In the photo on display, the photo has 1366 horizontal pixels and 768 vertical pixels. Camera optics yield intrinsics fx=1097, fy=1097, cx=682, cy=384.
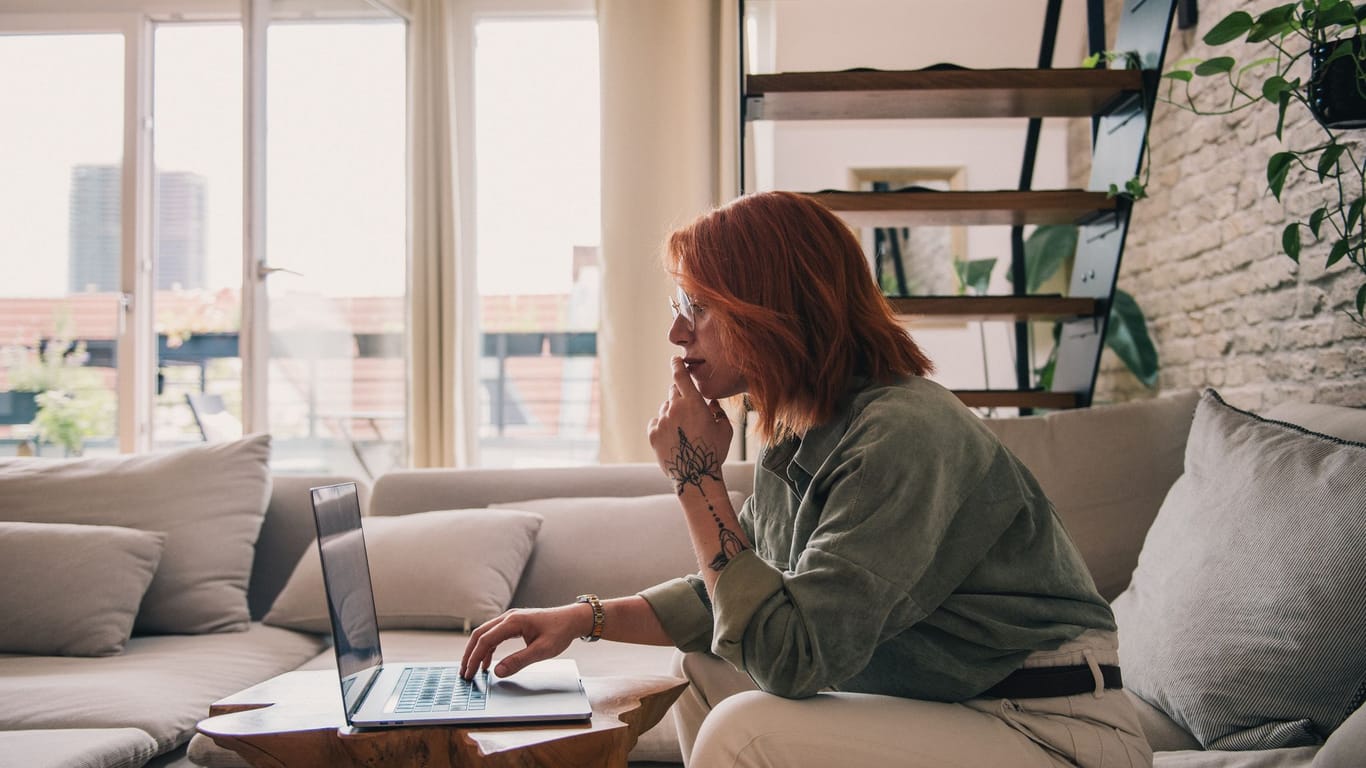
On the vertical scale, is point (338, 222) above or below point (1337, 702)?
above

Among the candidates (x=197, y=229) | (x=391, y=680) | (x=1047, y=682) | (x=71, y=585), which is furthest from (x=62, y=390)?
(x=1047, y=682)

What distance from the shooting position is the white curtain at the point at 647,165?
4184 mm

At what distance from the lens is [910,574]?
44.2 inches

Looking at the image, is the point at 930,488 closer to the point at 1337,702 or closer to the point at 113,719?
the point at 1337,702

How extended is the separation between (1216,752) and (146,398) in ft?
15.0

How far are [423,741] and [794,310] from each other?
0.62 m

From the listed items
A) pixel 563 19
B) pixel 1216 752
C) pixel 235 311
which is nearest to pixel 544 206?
pixel 563 19

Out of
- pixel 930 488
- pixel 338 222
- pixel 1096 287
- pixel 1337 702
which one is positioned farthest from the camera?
pixel 338 222

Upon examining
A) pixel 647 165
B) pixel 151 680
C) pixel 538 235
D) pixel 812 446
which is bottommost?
pixel 151 680

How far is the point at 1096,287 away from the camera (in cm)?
270

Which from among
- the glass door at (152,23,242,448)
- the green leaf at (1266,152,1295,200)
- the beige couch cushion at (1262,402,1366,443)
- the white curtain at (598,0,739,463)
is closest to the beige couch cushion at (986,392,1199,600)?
the beige couch cushion at (1262,402,1366,443)

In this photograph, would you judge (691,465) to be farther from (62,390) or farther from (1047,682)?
(62,390)

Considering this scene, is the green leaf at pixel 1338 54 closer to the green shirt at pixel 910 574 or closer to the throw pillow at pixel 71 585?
the green shirt at pixel 910 574

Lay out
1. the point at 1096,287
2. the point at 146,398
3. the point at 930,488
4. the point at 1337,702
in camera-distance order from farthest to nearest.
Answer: the point at 146,398, the point at 1096,287, the point at 1337,702, the point at 930,488
